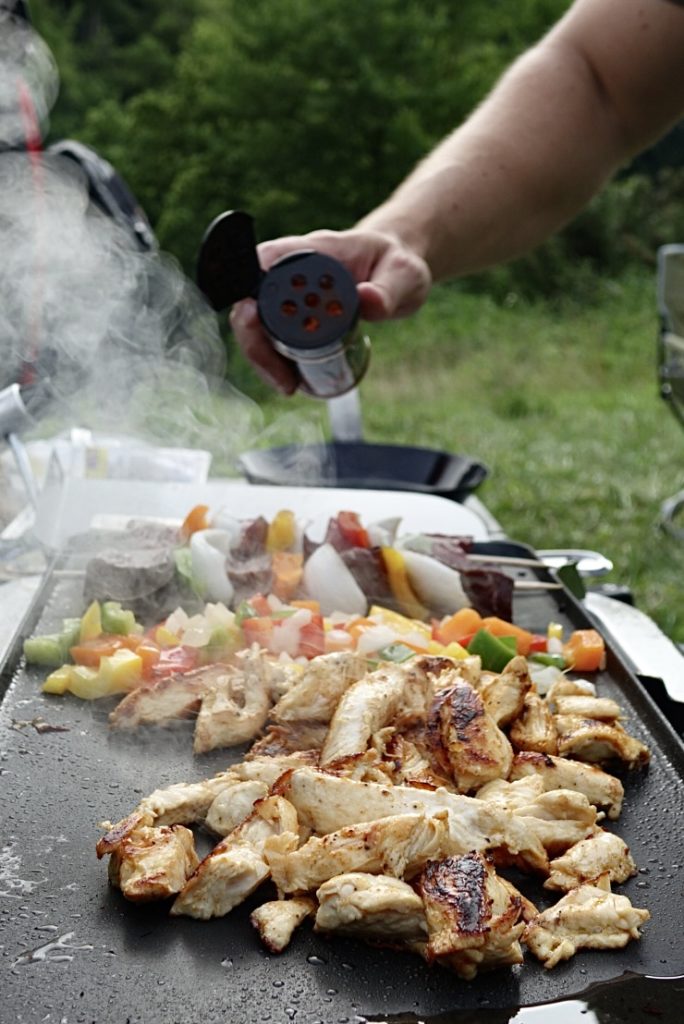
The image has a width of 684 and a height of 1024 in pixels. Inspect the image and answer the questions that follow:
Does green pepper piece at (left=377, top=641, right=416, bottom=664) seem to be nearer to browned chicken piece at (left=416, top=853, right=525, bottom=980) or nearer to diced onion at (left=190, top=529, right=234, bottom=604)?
diced onion at (left=190, top=529, right=234, bottom=604)

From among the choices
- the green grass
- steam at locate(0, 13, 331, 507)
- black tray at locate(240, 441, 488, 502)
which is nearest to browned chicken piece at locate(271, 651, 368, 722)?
steam at locate(0, 13, 331, 507)

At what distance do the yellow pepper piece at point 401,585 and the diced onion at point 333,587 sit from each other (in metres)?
0.11

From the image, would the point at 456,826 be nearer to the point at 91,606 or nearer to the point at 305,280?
the point at 91,606

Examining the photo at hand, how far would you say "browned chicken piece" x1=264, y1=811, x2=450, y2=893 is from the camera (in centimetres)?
182

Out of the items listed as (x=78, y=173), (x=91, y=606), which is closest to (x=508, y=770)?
(x=91, y=606)

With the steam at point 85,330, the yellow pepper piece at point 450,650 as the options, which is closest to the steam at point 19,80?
the steam at point 85,330

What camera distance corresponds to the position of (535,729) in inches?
95.0

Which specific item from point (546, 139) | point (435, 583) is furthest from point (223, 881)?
point (546, 139)

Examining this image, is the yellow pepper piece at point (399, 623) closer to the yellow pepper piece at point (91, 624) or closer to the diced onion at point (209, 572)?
the diced onion at point (209, 572)

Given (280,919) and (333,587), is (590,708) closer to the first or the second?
(333,587)

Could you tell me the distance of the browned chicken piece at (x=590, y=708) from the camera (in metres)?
2.44

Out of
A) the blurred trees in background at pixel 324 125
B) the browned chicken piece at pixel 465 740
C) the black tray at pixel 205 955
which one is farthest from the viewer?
the blurred trees in background at pixel 324 125

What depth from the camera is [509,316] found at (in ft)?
58.0

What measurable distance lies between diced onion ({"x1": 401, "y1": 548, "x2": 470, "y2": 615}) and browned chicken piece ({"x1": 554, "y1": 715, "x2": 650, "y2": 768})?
762mm
